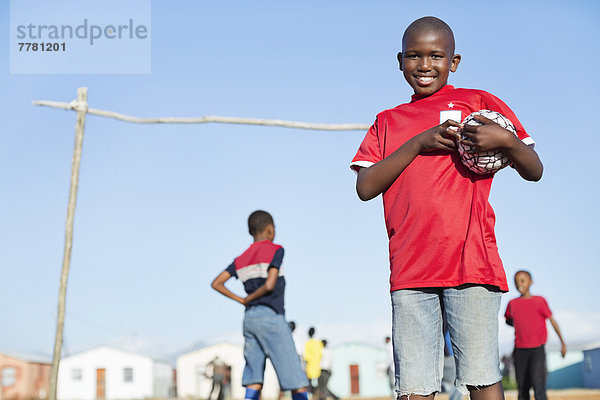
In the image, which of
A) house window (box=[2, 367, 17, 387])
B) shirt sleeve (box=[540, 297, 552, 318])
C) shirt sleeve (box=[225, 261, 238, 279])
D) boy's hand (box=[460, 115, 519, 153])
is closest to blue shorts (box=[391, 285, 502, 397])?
boy's hand (box=[460, 115, 519, 153])

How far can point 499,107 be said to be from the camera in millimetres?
3160

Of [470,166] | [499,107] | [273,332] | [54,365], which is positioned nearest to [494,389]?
[470,166]

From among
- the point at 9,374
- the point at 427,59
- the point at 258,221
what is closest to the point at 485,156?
the point at 427,59

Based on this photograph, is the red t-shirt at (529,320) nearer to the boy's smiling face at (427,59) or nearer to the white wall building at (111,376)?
the boy's smiling face at (427,59)

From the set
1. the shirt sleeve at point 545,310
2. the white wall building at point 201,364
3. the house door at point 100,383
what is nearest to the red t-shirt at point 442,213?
the shirt sleeve at point 545,310

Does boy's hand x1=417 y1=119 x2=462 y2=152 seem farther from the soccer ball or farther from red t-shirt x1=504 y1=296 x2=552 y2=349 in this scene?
red t-shirt x1=504 y1=296 x2=552 y2=349

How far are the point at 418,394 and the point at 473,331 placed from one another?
326mm

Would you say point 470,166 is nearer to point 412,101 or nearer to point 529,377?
point 412,101

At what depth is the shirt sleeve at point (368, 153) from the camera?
10.8 ft

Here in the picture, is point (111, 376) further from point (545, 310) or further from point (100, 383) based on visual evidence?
point (545, 310)

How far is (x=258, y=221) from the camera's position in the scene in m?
7.00

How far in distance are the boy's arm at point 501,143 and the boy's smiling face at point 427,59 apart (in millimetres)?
353

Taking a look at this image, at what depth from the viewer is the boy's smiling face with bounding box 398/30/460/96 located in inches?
126

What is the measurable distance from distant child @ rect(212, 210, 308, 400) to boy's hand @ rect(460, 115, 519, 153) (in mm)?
3879
